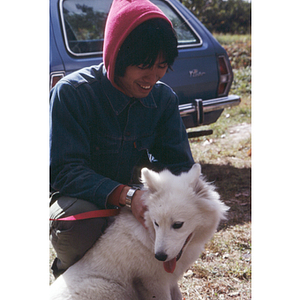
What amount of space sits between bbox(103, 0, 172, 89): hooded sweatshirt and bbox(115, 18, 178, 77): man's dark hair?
0.02 meters

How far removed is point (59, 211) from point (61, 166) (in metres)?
0.27

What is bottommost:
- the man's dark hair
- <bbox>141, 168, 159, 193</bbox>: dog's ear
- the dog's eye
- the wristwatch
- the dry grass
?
the dry grass

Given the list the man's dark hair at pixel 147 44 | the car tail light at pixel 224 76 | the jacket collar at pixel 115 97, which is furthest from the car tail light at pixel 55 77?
the car tail light at pixel 224 76

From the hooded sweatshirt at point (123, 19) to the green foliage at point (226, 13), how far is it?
0.63m

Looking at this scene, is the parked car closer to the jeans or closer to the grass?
the grass

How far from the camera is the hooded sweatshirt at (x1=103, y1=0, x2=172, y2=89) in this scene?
1616 mm

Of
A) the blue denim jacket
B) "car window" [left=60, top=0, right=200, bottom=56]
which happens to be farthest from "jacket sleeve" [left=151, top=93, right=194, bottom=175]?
"car window" [left=60, top=0, right=200, bottom=56]

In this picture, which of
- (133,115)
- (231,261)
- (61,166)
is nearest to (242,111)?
(133,115)

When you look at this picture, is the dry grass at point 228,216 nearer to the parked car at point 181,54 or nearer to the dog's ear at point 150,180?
the parked car at point 181,54

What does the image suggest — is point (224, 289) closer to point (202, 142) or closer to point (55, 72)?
point (202, 142)

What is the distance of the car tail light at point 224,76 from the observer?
354 cm

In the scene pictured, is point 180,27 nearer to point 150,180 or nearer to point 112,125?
point 112,125

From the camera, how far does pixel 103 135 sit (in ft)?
6.39
